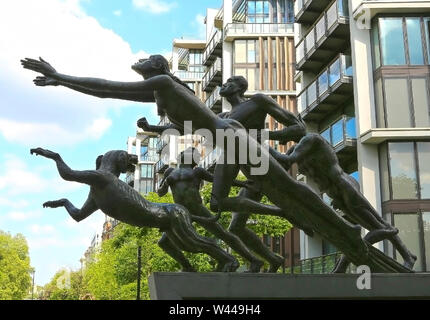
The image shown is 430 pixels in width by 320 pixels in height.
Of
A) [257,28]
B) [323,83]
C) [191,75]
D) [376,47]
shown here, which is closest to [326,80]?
[323,83]

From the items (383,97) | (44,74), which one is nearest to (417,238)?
(383,97)

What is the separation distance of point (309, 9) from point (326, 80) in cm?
563

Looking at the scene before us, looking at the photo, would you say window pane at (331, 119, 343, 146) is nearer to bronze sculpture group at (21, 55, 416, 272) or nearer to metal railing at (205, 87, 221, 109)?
bronze sculpture group at (21, 55, 416, 272)

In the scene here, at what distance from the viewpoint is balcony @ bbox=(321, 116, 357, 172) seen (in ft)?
84.8

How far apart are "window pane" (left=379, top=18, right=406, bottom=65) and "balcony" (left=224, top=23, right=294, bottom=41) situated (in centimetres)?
2309

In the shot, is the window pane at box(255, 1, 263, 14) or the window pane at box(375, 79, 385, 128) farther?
the window pane at box(255, 1, 263, 14)

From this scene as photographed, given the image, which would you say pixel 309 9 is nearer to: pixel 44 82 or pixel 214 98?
pixel 214 98

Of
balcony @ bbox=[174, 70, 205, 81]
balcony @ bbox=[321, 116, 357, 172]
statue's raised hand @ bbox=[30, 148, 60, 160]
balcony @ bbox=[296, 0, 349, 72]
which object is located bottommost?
statue's raised hand @ bbox=[30, 148, 60, 160]

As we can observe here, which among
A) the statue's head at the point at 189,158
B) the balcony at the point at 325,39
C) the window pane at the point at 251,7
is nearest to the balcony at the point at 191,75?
the window pane at the point at 251,7

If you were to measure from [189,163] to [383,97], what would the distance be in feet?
60.8

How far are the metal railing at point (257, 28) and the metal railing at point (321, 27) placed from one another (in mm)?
16108

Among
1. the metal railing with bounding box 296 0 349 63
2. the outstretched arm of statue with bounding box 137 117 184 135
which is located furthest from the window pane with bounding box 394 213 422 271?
the outstretched arm of statue with bounding box 137 117 184 135

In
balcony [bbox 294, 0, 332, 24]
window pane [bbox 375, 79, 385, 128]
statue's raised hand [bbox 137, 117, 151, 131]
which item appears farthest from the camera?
balcony [bbox 294, 0, 332, 24]

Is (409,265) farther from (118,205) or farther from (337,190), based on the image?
(118,205)
